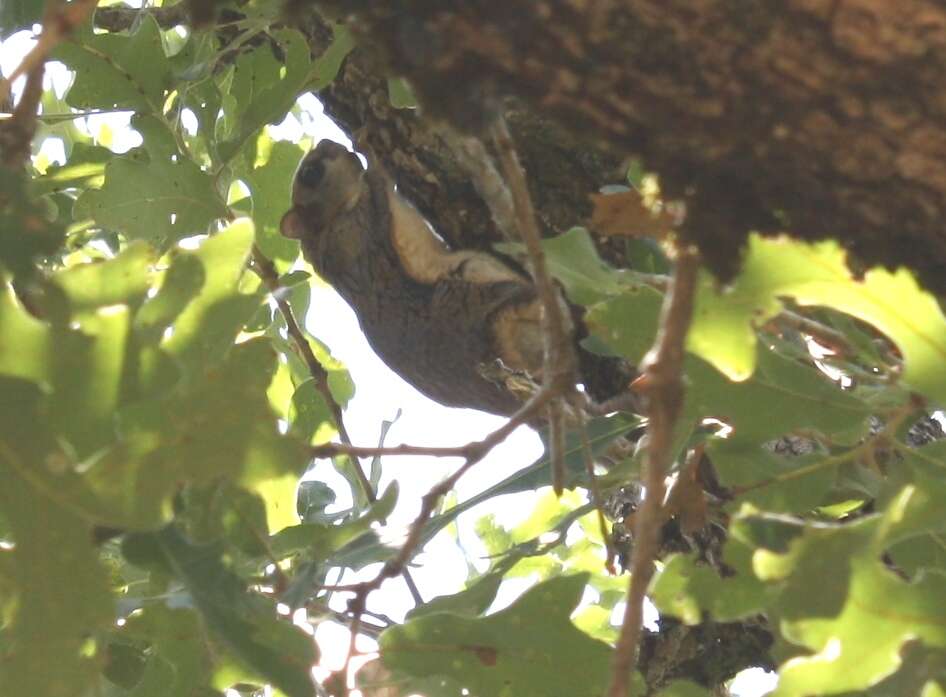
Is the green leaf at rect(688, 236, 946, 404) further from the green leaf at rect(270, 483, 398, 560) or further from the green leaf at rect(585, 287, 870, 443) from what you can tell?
the green leaf at rect(270, 483, 398, 560)

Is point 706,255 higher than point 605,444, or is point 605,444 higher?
point 706,255

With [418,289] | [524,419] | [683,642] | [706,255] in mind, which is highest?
[706,255]

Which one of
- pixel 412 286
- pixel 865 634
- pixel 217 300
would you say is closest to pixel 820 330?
pixel 865 634

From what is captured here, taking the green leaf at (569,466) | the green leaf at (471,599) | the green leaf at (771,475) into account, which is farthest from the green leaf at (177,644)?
the green leaf at (771,475)

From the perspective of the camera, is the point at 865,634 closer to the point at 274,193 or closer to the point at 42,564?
the point at 42,564

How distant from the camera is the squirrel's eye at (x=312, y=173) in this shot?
4.21 meters

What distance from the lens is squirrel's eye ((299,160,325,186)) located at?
421cm

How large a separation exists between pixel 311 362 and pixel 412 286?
36.4 inches

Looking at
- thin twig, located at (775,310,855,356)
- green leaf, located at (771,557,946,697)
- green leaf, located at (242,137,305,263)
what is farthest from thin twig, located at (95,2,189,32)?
green leaf, located at (771,557,946,697)

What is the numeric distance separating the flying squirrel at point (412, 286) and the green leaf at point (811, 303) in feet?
5.97

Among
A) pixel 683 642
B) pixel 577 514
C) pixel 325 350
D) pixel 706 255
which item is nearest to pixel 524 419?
pixel 706 255

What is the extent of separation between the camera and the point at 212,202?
109 inches

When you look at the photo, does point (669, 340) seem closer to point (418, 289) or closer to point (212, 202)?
point (212, 202)

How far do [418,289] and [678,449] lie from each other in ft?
6.45
